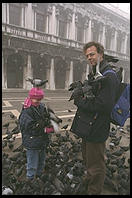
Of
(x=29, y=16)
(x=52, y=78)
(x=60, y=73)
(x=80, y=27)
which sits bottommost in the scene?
(x=52, y=78)

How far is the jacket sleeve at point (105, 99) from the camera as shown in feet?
7.71

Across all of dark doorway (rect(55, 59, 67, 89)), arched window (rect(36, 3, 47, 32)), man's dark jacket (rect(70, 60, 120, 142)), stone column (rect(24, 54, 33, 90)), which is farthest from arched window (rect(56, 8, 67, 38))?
man's dark jacket (rect(70, 60, 120, 142))

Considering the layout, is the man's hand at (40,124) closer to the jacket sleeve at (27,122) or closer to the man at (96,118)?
the jacket sleeve at (27,122)


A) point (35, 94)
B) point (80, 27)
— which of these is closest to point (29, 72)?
point (80, 27)

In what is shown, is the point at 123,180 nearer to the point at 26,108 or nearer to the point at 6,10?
the point at 26,108

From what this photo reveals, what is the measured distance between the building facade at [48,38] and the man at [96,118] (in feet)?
46.9

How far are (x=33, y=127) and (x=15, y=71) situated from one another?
15688 millimetres

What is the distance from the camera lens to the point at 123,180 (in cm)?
307

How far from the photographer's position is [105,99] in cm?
234

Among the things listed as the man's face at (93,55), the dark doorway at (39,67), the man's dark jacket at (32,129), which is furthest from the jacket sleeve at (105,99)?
the dark doorway at (39,67)

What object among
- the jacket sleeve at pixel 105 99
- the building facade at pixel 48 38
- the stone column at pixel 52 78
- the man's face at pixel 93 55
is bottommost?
the jacket sleeve at pixel 105 99

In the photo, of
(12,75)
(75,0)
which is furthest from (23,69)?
(75,0)

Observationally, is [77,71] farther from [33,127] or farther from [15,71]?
[33,127]

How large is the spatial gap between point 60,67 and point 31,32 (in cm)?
503
